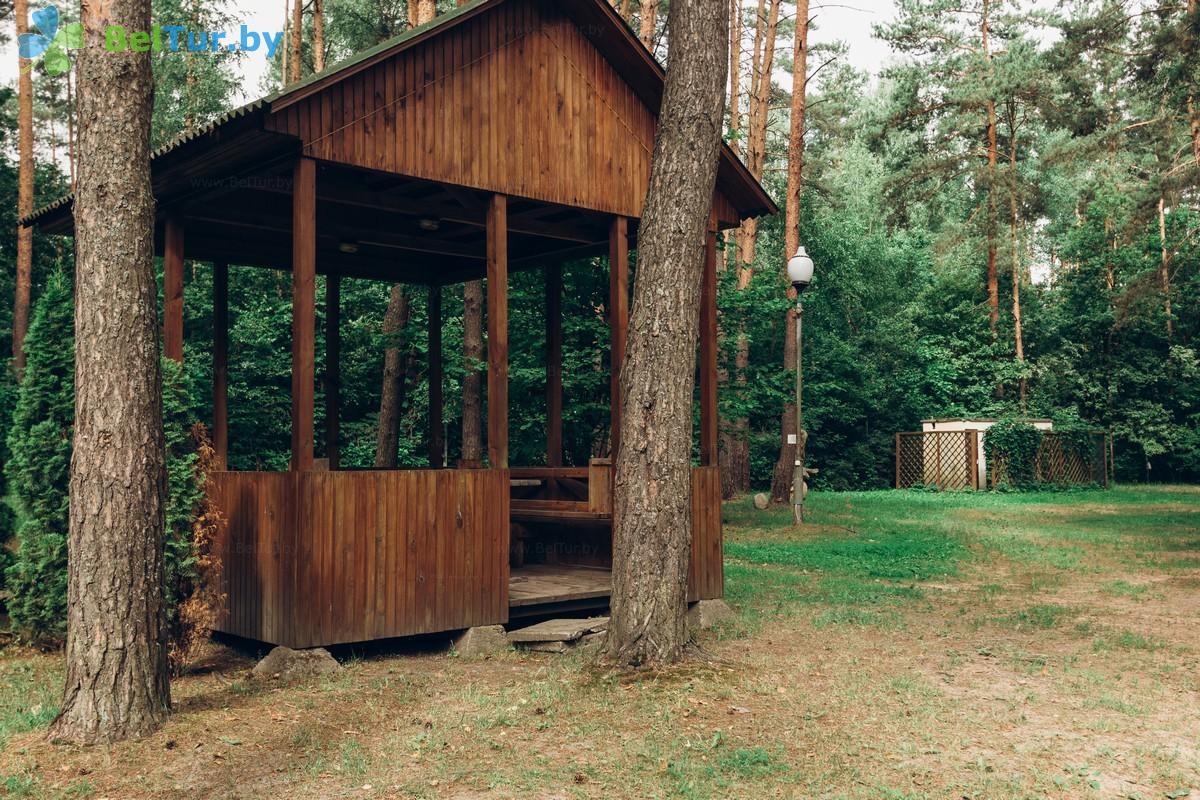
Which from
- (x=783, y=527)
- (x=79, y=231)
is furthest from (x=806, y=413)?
(x=79, y=231)

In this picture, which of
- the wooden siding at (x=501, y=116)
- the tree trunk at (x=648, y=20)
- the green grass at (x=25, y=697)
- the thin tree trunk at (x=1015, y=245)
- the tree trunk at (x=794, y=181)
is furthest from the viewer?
the thin tree trunk at (x=1015, y=245)

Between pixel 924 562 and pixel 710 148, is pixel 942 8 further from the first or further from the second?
pixel 710 148

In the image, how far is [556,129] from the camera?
9.05 meters

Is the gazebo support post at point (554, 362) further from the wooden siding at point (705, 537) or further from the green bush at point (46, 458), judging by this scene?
the green bush at point (46, 458)

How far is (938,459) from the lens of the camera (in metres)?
28.7

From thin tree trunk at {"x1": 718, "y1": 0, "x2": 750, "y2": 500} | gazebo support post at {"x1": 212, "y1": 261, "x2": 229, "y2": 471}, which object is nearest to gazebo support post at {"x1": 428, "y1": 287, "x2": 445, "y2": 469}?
gazebo support post at {"x1": 212, "y1": 261, "x2": 229, "y2": 471}

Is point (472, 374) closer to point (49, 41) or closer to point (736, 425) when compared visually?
point (736, 425)

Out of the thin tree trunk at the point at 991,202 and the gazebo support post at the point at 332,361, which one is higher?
the thin tree trunk at the point at 991,202

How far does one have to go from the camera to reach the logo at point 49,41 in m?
22.5

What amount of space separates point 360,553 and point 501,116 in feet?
12.1

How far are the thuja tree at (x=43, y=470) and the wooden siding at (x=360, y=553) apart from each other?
1.09 meters

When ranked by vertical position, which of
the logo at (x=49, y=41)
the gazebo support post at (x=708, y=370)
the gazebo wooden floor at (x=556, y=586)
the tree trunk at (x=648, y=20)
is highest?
the logo at (x=49, y=41)

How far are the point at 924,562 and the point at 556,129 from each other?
799 centimetres

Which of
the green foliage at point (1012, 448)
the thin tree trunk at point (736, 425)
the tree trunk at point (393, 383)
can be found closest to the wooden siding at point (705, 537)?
the thin tree trunk at point (736, 425)
